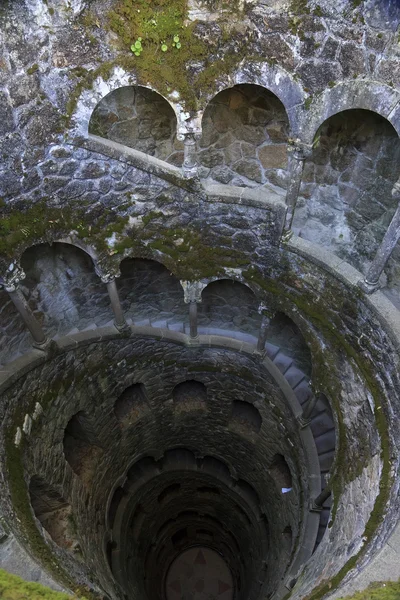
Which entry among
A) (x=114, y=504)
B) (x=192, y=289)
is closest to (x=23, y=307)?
(x=192, y=289)

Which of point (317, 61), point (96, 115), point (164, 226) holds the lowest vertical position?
point (164, 226)

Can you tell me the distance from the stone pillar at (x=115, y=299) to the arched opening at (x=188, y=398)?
3.17 m

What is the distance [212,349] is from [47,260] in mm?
4298

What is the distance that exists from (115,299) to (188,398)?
14.8 ft

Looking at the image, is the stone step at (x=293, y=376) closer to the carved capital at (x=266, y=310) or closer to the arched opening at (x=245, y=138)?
the carved capital at (x=266, y=310)

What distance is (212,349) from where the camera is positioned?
10906 mm

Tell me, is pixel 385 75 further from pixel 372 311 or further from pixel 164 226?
pixel 164 226

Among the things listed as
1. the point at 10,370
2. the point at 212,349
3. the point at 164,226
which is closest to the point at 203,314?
the point at 212,349

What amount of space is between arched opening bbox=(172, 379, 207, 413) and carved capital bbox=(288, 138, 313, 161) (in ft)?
24.0

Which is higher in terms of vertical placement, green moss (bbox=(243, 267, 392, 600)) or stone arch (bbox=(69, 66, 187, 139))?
stone arch (bbox=(69, 66, 187, 139))

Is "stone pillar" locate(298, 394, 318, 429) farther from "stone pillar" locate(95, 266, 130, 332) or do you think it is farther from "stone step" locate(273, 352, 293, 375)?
"stone pillar" locate(95, 266, 130, 332)

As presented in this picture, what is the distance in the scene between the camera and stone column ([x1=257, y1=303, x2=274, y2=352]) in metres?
9.25

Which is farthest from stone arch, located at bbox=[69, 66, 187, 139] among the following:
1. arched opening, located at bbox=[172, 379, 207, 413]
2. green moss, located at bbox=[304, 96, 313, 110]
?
arched opening, located at bbox=[172, 379, 207, 413]

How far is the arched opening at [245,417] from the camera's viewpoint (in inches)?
479
